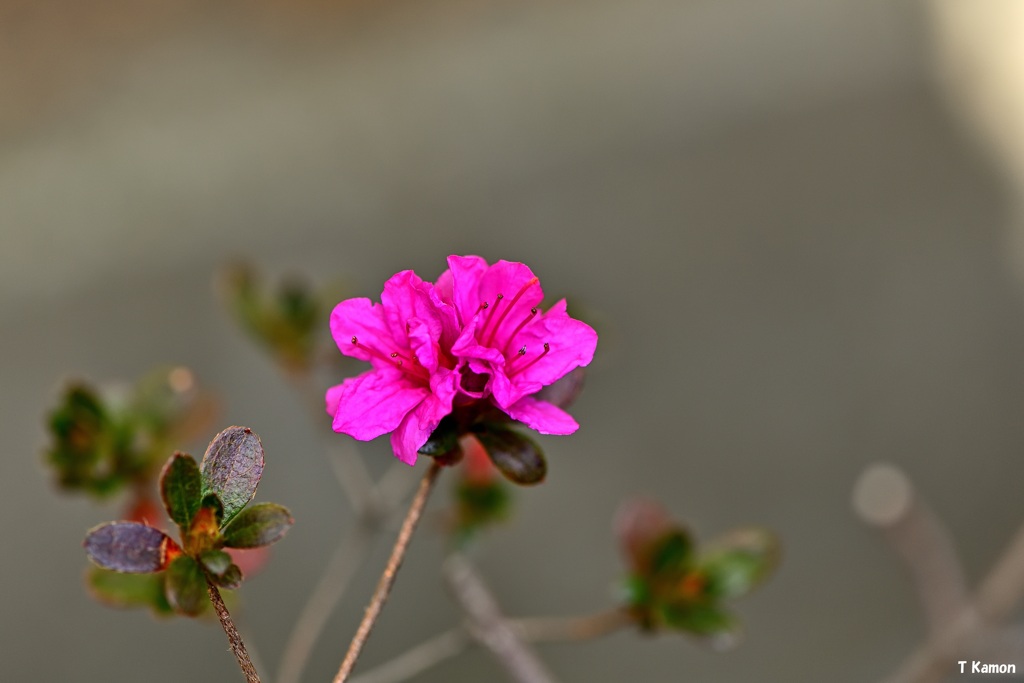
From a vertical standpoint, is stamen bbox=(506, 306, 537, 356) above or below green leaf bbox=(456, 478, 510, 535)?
above

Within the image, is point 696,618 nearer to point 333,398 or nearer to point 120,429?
point 333,398

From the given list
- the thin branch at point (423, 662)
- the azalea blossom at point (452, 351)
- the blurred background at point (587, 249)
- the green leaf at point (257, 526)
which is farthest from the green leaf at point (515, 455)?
the blurred background at point (587, 249)

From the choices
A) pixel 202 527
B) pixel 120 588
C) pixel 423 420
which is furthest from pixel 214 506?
pixel 120 588

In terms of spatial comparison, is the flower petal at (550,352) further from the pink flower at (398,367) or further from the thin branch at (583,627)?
the thin branch at (583,627)

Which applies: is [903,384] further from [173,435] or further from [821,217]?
[173,435]

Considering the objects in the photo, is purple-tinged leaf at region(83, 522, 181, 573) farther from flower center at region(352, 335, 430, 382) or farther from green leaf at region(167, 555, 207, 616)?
flower center at region(352, 335, 430, 382)

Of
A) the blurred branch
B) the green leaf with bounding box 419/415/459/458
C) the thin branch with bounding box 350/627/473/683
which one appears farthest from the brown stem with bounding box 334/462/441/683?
the blurred branch
